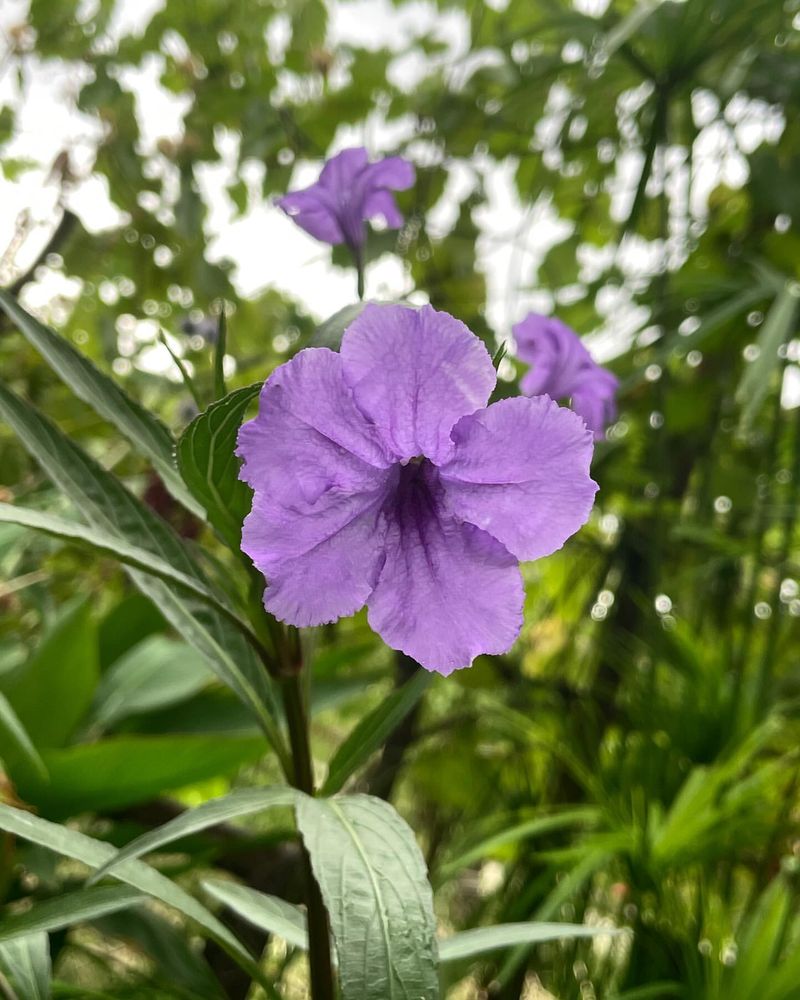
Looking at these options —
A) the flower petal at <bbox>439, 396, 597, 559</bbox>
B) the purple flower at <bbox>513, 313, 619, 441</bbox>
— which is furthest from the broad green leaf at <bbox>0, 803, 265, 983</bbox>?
the purple flower at <bbox>513, 313, 619, 441</bbox>

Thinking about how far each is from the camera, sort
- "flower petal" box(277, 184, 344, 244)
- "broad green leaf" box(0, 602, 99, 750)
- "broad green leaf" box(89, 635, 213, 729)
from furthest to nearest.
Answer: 1. "broad green leaf" box(89, 635, 213, 729)
2. "broad green leaf" box(0, 602, 99, 750)
3. "flower petal" box(277, 184, 344, 244)

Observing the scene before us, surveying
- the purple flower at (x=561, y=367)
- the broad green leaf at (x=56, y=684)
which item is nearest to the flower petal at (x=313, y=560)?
the purple flower at (x=561, y=367)

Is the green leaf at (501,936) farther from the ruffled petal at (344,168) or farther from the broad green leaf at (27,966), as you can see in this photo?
the ruffled petal at (344,168)

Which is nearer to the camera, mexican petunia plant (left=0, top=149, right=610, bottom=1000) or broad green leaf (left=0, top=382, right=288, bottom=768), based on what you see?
mexican petunia plant (left=0, top=149, right=610, bottom=1000)

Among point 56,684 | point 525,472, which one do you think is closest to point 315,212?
point 525,472

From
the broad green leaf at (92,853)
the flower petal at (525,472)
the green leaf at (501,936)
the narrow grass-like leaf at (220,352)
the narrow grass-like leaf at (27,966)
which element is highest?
the narrow grass-like leaf at (220,352)

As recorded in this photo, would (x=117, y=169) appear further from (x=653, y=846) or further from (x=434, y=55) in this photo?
(x=653, y=846)

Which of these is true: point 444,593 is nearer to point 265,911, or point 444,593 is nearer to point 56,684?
point 265,911

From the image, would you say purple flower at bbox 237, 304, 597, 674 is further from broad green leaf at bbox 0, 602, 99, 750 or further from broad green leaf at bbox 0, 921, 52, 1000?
broad green leaf at bbox 0, 602, 99, 750
